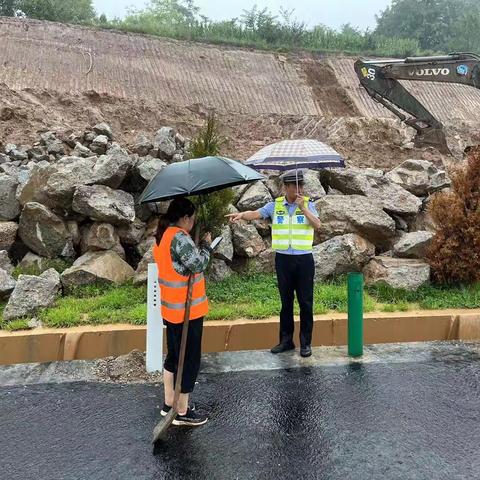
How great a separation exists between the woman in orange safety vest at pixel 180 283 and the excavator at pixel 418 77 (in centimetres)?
1007

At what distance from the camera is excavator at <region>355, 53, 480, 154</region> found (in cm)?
1169

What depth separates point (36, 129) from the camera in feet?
42.9

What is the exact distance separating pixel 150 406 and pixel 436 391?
8.10ft

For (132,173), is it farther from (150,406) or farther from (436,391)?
(436,391)

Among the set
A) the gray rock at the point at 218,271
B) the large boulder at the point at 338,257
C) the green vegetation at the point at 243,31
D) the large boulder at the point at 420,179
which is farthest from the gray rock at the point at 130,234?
the green vegetation at the point at 243,31

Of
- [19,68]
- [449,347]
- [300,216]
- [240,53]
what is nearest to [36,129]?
[19,68]

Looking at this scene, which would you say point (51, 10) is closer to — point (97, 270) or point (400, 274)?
point (97, 270)

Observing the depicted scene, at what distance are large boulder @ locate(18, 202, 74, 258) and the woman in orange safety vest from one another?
418cm

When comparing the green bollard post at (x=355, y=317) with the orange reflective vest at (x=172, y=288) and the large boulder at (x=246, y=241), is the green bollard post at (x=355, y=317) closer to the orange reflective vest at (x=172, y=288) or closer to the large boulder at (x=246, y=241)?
the orange reflective vest at (x=172, y=288)

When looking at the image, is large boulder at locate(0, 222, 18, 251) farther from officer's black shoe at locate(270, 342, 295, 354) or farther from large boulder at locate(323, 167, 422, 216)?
large boulder at locate(323, 167, 422, 216)

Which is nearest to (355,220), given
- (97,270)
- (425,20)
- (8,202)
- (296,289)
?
(296,289)

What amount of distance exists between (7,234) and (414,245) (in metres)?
5.81

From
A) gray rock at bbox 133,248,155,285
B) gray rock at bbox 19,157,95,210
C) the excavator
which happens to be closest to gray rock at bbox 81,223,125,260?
gray rock at bbox 133,248,155,285

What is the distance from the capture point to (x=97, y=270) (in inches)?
273
